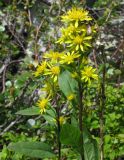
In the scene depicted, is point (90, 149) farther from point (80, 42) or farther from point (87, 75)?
point (80, 42)

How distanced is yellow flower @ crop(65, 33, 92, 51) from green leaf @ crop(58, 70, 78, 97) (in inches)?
7.2

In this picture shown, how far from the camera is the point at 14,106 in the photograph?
11.6 feet

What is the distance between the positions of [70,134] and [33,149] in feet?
0.82

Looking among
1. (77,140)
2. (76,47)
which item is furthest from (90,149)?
(76,47)

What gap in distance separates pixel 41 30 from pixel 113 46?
83cm

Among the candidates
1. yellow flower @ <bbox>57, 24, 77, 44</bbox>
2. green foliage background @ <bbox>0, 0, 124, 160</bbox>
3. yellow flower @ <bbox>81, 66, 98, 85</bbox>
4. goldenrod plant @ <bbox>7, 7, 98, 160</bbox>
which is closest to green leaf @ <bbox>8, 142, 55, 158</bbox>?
goldenrod plant @ <bbox>7, 7, 98, 160</bbox>

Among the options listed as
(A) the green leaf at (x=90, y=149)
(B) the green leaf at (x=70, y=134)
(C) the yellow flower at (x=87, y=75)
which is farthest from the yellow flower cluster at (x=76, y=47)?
(A) the green leaf at (x=90, y=149)

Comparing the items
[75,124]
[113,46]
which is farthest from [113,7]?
[75,124]

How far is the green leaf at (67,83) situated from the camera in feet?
6.59

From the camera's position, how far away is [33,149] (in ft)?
6.89

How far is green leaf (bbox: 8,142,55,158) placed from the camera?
6.82 ft

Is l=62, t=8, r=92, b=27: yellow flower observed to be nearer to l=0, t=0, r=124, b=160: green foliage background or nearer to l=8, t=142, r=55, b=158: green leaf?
l=0, t=0, r=124, b=160: green foliage background

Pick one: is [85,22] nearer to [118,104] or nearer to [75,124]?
[75,124]

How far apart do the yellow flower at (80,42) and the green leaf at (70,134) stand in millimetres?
351
